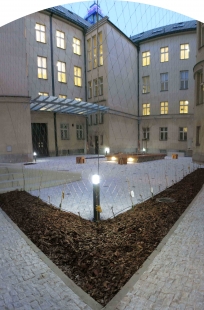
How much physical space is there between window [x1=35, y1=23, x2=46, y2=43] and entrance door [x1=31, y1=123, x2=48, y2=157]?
743 cm

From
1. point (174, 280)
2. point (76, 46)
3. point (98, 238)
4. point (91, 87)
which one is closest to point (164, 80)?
point (91, 87)

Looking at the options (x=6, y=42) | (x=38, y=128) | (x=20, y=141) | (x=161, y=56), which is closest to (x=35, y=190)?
(x=20, y=141)

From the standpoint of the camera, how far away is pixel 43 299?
6.99ft

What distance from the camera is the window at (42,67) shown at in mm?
18167

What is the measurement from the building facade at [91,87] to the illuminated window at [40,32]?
8 cm

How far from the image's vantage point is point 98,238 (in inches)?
135

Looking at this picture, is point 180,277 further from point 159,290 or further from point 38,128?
point 38,128

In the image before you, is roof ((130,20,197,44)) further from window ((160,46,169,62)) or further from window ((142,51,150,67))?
window ((142,51,150,67))

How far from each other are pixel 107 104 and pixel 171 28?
13.2 metres

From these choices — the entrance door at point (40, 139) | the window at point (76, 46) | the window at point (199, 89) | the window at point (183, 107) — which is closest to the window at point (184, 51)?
the window at point (183, 107)

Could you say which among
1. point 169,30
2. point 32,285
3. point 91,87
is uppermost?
point 169,30

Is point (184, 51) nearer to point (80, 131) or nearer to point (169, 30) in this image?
point (169, 30)

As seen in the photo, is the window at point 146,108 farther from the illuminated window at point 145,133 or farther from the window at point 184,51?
the window at point 184,51

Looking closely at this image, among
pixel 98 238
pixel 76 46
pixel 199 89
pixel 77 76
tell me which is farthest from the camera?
pixel 77 76
